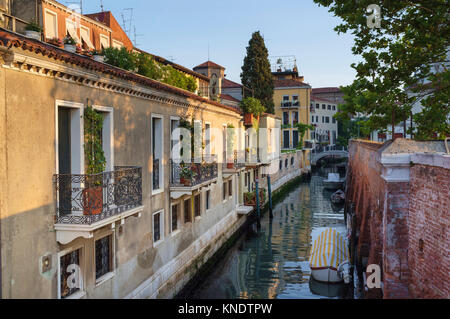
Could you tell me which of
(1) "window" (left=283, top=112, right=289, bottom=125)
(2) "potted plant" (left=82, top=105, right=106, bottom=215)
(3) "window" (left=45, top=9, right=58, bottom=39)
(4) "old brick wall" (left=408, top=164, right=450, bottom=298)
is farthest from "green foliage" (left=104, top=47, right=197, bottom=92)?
(1) "window" (left=283, top=112, right=289, bottom=125)

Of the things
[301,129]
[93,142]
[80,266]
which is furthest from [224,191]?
[301,129]

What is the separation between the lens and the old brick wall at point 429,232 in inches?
247

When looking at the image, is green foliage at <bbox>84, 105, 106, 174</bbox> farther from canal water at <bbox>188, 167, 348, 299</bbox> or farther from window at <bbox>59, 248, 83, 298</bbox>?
canal water at <bbox>188, 167, 348, 299</bbox>

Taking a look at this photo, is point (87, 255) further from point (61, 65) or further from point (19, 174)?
point (61, 65)

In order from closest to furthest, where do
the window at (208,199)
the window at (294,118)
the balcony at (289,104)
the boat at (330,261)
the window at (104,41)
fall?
the boat at (330,261) → the window at (208,199) → the window at (104,41) → the balcony at (289,104) → the window at (294,118)

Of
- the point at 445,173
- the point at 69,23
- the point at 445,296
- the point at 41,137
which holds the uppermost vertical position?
the point at 69,23

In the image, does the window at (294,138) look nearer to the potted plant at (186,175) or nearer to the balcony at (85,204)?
the potted plant at (186,175)

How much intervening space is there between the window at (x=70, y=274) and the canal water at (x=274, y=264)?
18.4 feet

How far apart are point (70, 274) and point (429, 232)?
20.3 feet

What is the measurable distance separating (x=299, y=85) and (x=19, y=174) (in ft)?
168

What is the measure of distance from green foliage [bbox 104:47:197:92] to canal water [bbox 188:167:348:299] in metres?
6.64

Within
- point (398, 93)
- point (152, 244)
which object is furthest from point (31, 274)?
point (398, 93)

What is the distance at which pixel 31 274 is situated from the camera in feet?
20.9

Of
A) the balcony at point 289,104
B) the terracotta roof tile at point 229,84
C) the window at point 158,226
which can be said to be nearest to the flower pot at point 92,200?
the window at point 158,226
